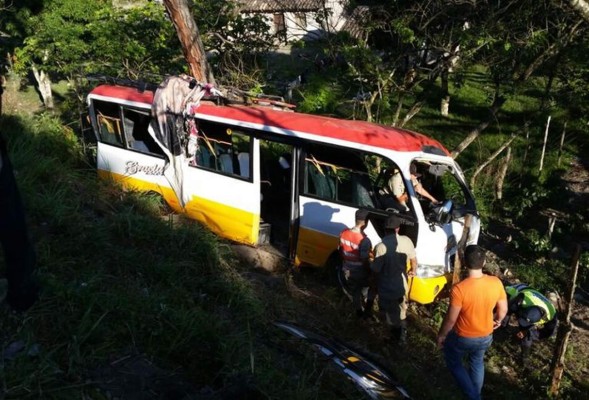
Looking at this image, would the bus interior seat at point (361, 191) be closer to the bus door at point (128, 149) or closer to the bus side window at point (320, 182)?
the bus side window at point (320, 182)

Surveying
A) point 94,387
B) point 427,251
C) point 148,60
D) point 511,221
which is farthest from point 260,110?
point 511,221

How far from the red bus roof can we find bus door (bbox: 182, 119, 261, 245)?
0.20 m

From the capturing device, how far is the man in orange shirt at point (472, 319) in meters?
4.50

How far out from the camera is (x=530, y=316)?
603 centimetres

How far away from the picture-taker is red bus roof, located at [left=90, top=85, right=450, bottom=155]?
6.45 m

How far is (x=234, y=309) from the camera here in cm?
496

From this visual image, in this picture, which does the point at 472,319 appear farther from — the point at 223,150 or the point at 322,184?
the point at 223,150

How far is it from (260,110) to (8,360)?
491 centimetres

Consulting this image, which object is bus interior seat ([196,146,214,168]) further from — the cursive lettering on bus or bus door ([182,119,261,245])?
the cursive lettering on bus

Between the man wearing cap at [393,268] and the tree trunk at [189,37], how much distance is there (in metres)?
5.62

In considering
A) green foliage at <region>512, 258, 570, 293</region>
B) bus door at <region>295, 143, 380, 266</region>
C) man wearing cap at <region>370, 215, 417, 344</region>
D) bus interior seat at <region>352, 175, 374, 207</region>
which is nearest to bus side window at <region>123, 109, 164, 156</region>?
bus door at <region>295, 143, 380, 266</region>

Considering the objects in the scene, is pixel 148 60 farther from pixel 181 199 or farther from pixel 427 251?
pixel 427 251

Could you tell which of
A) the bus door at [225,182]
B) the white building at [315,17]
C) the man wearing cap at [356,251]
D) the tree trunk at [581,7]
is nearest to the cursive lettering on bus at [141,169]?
the bus door at [225,182]

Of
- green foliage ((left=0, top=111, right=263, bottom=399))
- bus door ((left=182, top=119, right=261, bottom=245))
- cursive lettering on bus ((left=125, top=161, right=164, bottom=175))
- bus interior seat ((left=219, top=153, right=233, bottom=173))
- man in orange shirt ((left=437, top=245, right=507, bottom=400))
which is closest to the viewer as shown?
green foliage ((left=0, top=111, right=263, bottom=399))
